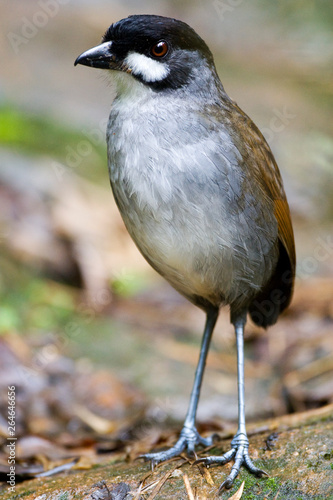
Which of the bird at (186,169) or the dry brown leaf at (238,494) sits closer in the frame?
the dry brown leaf at (238,494)

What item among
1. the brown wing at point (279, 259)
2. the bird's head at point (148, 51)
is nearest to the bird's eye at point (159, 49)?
the bird's head at point (148, 51)

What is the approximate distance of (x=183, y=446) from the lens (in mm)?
3850

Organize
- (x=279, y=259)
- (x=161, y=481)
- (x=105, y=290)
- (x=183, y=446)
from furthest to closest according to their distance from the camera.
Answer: (x=105, y=290), (x=279, y=259), (x=183, y=446), (x=161, y=481)

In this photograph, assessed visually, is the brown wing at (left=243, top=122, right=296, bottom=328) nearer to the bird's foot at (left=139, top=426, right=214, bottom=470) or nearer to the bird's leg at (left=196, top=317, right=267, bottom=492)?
the bird's leg at (left=196, top=317, right=267, bottom=492)

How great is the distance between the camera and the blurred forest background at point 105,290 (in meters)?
5.42

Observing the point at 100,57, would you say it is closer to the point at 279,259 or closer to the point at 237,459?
the point at 279,259

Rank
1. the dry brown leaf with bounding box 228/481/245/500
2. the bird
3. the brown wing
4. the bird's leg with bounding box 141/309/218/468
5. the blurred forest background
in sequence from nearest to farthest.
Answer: the dry brown leaf with bounding box 228/481/245/500 < the bird < the bird's leg with bounding box 141/309/218/468 < the brown wing < the blurred forest background

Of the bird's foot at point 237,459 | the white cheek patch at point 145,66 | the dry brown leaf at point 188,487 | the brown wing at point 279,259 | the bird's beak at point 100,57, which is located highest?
the bird's beak at point 100,57

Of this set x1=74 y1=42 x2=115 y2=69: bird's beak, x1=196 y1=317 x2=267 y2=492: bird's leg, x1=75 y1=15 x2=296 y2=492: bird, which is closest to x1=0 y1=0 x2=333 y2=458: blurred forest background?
x1=74 y1=42 x2=115 y2=69: bird's beak

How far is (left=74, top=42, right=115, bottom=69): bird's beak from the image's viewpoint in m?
3.55

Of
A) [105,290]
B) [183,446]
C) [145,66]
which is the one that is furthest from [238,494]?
[105,290]

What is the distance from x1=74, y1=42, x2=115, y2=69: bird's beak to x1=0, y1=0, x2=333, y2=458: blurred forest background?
0.93 ft

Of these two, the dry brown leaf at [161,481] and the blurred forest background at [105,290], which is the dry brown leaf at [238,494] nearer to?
the dry brown leaf at [161,481]

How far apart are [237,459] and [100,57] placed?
7.51ft
